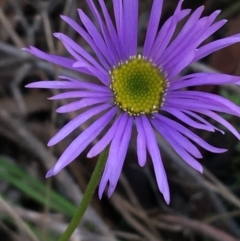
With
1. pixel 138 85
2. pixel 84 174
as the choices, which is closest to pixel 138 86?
pixel 138 85

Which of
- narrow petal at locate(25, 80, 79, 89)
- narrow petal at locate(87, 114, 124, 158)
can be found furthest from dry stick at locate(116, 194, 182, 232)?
narrow petal at locate(25, 80, 79, 89)

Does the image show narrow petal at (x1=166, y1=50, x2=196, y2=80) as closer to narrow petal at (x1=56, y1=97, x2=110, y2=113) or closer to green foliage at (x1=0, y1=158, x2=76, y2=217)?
narrow petal at (x1=56, y1=97, x2=110, y2=113)

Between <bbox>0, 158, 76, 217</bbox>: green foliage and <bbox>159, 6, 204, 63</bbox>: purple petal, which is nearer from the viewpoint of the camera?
<bbox>159, 6, 204, 63</bbox>: purple petal

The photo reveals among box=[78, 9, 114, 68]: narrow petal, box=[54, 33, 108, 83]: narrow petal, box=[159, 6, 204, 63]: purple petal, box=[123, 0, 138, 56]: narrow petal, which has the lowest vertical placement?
box=[54, 33, 108, 83]: narrow petal

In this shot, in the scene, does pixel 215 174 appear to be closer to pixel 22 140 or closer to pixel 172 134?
pixel 22 140

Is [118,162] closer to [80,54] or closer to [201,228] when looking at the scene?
[80,54]

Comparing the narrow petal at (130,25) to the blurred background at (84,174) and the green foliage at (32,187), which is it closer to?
the blurred background at (84,174)

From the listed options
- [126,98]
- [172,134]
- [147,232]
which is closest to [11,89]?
[147,232]
